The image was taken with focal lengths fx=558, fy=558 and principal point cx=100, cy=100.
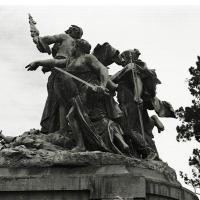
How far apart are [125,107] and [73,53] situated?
5.92 feet

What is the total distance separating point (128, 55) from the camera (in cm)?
1398

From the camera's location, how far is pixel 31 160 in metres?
11.6

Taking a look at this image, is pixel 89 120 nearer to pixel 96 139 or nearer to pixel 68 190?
pixel 96 139

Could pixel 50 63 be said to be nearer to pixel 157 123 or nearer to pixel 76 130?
pixel 76 130

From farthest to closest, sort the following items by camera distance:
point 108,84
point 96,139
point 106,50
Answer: point 106,50, point 108,84, point 96,139

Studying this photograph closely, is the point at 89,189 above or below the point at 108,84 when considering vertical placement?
below

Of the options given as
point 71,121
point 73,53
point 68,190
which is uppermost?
point 73,53

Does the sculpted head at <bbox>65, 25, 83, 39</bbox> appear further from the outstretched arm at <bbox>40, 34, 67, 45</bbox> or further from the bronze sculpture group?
the outstretched arm at <bbox>40, 34, 67, 45</bbox>

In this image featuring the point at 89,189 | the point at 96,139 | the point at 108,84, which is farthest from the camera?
the point at 108,84

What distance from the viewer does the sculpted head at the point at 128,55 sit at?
1388cm

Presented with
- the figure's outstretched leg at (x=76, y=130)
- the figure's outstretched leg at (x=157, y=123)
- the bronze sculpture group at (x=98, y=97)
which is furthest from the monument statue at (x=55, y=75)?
the figure's outstretched leg at (x=157, y=123)

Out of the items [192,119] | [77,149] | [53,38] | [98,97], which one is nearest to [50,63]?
[53,38]

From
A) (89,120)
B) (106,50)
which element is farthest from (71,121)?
(106,50)

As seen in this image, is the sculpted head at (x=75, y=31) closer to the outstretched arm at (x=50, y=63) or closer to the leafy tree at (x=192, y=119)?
the outstretched arm at (x=50, y=63)
